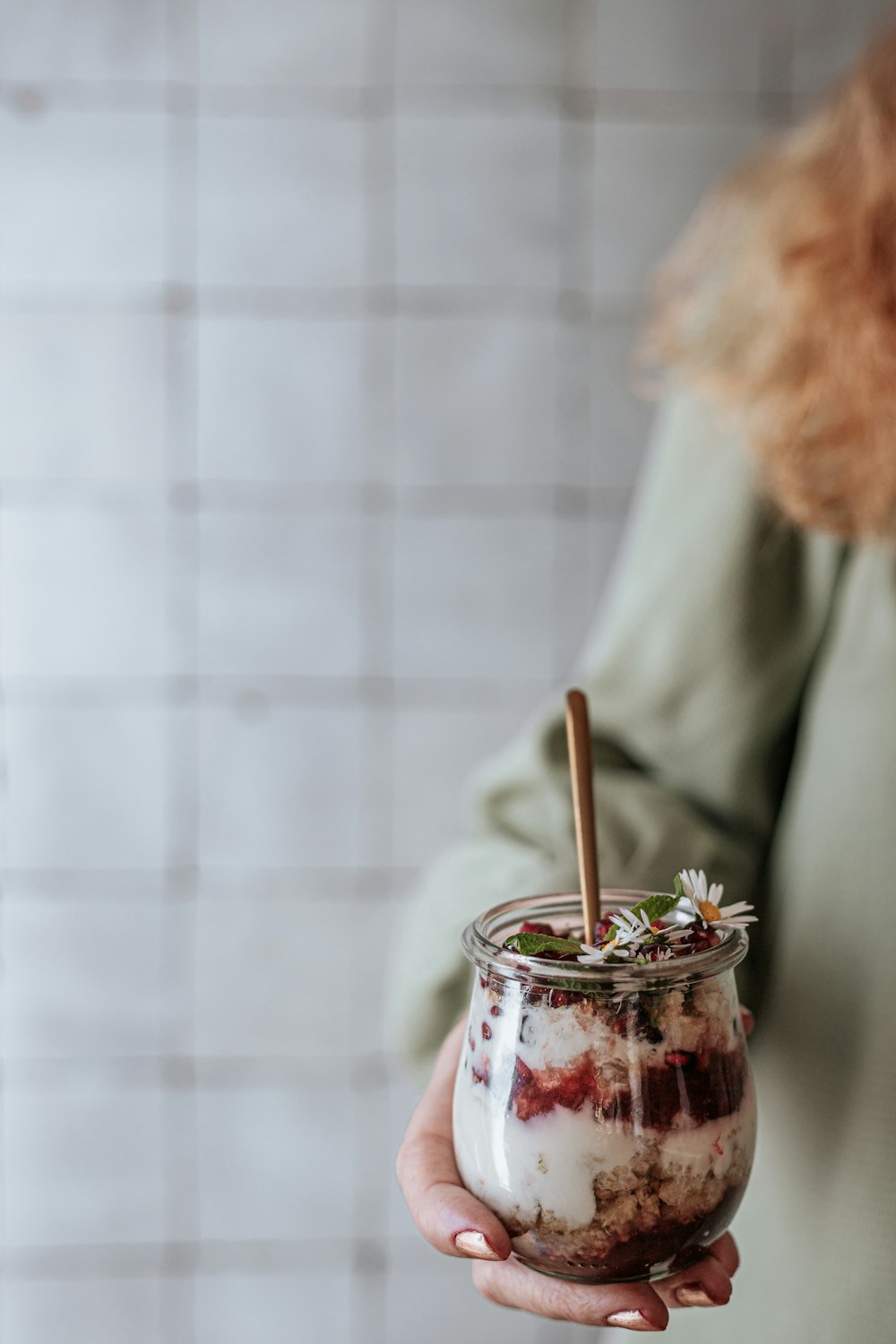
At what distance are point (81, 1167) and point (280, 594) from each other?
79 centimetres

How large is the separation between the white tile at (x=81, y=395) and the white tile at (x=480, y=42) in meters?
0.44

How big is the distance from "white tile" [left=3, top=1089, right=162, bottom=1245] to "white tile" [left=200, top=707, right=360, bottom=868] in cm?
36

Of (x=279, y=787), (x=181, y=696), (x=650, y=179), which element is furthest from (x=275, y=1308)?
(x=650, y=179)

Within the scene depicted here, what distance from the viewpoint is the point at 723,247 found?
104cm

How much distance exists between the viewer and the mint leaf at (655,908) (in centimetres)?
48

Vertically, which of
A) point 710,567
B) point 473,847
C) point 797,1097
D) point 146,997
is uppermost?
point 710,567

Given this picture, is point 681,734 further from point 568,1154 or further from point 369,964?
point 369,964

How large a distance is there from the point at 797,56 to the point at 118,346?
0.87 metres

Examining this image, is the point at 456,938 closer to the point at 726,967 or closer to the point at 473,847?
the point at 473,847

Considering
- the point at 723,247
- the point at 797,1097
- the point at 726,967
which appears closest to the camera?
the point at 726,967

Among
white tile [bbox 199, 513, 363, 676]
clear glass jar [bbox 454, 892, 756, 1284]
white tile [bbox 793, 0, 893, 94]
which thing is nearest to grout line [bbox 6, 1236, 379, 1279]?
white tile [bbox 199, 513, 363, 676]

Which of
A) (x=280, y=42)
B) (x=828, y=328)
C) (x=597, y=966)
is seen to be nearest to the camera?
(x=597, y=966)

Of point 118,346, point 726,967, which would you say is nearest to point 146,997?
point 118,346

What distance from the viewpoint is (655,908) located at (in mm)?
482
